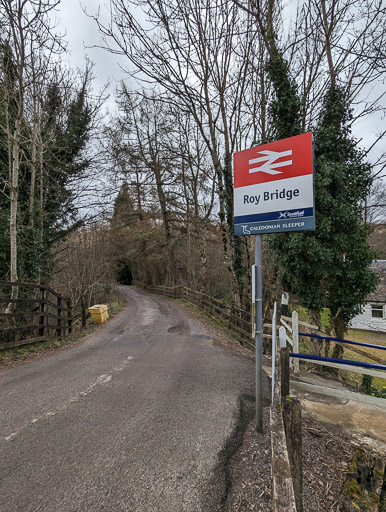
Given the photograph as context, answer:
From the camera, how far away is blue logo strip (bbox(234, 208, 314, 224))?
261 cm

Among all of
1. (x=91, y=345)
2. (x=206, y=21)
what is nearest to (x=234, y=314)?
(x=91, y=345)

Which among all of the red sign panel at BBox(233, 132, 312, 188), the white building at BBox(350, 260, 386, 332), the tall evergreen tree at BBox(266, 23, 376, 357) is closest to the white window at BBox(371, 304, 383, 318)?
the white building at BBox(350, 260, 386, 332)

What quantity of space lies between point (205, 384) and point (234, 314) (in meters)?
6.05

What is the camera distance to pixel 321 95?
823 centimetres

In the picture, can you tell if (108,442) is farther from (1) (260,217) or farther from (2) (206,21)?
(2) (206,21)

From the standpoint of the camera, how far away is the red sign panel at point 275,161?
8.55 ft

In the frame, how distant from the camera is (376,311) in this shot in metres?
20.6

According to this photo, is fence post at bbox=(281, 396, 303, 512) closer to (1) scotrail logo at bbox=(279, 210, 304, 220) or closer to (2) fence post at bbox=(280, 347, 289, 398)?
(2) fence post at bbox=(280, 347, 289, 398)

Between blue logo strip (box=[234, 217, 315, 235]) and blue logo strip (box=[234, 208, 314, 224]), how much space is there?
0.03 m

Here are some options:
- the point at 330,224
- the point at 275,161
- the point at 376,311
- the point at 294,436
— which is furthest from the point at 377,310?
the point at 294,436

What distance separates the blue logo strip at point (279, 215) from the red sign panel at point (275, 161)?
1.20ft

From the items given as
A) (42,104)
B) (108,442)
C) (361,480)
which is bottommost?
(361,480)

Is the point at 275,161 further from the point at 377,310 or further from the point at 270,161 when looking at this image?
the point at 377,310

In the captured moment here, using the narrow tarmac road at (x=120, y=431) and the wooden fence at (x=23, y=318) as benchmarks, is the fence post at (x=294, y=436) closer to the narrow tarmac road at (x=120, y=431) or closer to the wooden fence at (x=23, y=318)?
the narrow tarmac road at (x=120, y=431)
